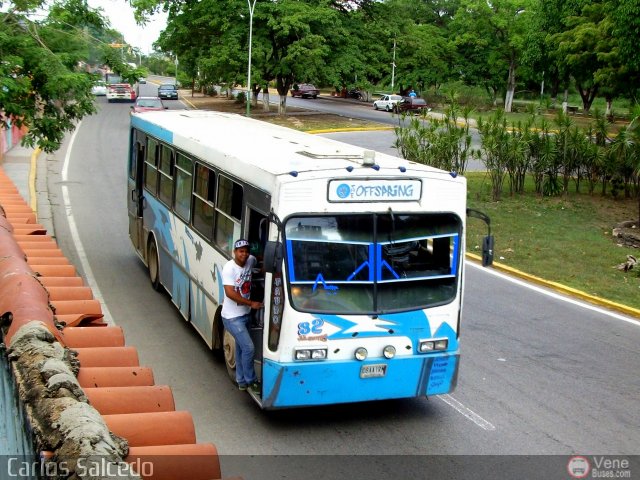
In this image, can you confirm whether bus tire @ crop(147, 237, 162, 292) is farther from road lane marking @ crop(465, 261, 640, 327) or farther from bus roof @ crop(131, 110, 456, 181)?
road lane marking @ crop(465, 261, 640, 327)

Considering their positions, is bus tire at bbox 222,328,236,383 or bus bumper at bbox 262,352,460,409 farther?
bus tire at bbox 222,328,236,383

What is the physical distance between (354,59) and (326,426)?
4397cm

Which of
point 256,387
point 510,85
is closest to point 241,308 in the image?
point 256,387

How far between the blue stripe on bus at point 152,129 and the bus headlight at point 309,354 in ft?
18.8

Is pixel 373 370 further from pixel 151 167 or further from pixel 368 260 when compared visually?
pixel 151 167

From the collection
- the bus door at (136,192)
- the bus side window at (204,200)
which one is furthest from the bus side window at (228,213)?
the bus door at (136,192)

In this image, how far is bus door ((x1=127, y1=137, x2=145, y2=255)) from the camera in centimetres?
1515

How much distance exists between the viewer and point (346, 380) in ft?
27.5

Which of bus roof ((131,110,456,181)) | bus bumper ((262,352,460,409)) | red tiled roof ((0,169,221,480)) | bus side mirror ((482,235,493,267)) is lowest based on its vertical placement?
bus bumper ((262,352,460,409))

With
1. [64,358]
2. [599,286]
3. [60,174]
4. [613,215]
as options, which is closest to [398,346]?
[64,358]

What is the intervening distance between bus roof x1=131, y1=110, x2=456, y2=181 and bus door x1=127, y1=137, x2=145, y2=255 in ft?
1.96

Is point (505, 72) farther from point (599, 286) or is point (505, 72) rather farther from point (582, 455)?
point (582, 455)

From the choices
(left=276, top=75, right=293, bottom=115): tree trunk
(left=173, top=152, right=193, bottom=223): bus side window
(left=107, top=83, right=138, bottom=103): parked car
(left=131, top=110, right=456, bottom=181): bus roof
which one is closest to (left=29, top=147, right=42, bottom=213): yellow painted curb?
(left=131, top=110, right=456, bottom=181): bus roof
